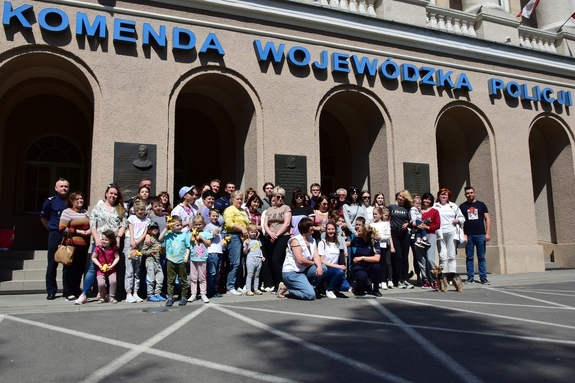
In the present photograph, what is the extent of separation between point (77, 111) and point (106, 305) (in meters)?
7.78

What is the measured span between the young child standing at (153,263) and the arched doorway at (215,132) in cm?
361

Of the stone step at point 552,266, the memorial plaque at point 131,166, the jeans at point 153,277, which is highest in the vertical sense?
the memorial plaque at point 131,166

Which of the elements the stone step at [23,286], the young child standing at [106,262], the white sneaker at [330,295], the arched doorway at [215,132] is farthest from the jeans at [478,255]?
the stone step at [23,286]

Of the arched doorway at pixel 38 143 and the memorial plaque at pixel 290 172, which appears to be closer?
the memorial plaque at pixel 290 172

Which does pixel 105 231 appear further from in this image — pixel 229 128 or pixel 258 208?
pixel 229 128

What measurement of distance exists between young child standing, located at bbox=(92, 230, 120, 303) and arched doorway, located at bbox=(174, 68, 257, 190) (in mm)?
4100

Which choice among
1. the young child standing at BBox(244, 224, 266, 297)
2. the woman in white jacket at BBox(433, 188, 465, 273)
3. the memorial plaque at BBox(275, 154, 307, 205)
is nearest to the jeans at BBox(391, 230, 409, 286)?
the woman in white jacket at BBox(433, 188, 465, 273)

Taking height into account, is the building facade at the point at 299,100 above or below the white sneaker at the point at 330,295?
above

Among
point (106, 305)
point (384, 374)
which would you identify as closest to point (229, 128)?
point (106, 305)

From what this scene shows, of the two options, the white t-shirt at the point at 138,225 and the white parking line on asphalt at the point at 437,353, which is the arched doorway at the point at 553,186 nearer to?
the white parking line on asphalt at the point at 437,353

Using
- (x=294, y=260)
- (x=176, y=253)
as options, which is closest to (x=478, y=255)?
(x=294, y=260)

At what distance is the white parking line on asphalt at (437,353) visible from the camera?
353 cm

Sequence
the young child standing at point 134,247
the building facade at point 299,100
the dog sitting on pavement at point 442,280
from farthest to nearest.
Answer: the building facade at point 299,100 → the dog sitting on pavement at point 442,280 → the young child standing at point 134,247

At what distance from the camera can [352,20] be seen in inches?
460
